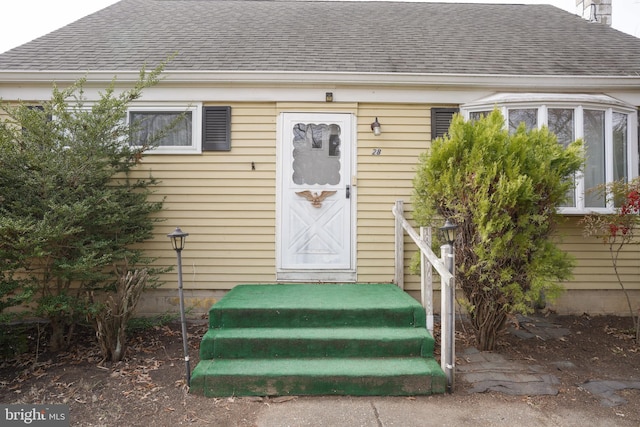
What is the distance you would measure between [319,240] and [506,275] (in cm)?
236

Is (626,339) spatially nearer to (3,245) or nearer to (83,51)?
(3,245)


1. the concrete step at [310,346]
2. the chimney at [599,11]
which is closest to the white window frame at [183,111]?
the concrete step at [310,346]

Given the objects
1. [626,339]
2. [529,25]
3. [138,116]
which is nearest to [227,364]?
[138,116]

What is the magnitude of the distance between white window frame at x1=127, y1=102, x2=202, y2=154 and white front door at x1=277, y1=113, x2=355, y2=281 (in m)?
1.13

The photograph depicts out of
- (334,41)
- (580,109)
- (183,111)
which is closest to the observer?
(580,109)

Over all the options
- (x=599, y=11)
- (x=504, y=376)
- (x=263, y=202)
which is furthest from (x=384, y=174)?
(x=599, y=11)

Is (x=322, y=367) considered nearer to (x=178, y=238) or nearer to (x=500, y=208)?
(x=178, y=238)

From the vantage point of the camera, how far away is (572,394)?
3160 millimetres

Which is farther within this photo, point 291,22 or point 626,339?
point 291,22

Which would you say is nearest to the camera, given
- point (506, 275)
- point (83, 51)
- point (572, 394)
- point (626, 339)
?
point (572, 394)

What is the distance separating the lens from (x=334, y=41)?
602 centimetres

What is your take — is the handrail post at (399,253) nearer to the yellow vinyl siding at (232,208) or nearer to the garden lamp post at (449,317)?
the garden lamp post at (449,317)

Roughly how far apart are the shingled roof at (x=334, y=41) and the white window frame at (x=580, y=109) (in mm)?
508

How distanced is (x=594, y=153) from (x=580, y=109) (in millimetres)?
621
